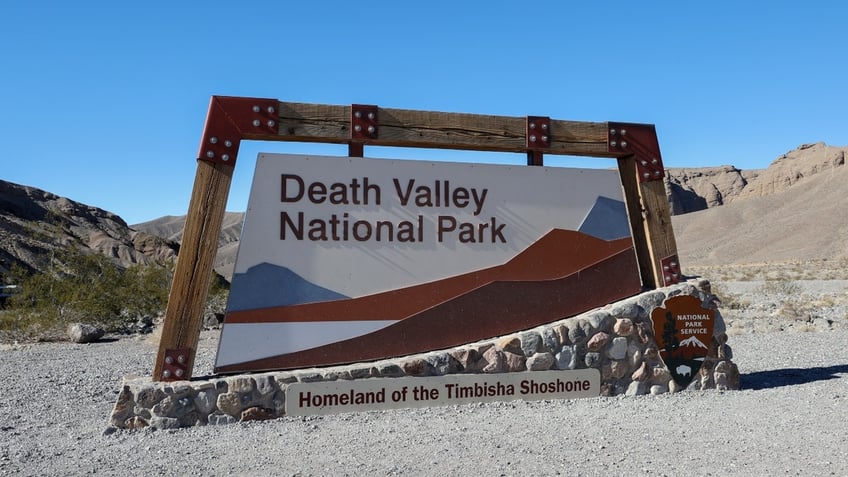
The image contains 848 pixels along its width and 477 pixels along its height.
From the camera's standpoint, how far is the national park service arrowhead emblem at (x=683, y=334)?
7.55 meters

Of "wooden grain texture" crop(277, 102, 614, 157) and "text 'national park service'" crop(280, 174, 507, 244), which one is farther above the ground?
"wooden grain texture" crop(277, 102, 614, 157)

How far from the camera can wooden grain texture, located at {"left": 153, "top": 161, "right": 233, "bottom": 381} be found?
6.55 m

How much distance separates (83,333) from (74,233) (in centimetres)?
3459

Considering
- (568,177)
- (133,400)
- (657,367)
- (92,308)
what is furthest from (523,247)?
(92,308)

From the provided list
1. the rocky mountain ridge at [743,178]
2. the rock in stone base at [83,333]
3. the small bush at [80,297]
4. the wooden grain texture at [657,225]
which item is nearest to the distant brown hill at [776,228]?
the rocky mountain ridge at [743,178]

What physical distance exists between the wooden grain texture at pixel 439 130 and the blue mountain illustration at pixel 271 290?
127 cm

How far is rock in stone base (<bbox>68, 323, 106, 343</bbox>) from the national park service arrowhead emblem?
11841 millimetres

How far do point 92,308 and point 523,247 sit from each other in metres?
12.8

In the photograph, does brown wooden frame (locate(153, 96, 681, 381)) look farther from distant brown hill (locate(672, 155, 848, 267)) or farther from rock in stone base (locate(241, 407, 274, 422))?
distant brown hill (locate(672, 155, 848, 267))

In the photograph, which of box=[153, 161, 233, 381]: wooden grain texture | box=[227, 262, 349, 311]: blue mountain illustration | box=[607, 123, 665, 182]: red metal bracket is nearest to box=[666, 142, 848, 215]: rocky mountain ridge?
box=[607, 123, 665, 182]: red metal bracket

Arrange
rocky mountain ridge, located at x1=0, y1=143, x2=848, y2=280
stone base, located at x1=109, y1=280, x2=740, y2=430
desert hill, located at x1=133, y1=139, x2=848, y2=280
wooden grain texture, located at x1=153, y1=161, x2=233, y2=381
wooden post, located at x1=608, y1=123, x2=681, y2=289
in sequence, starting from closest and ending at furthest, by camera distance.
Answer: stone base, located at x1=109, y1=280, x2=740, y2=430 < wooden grain texture, located at x1=153, y1=161, x2=233, y2=381 < wooden post, located at x1=608, y1=123, x2=681, y2=289 < rocky mountain ridge, located at x1=0, y1=143, x2=848, y2=280 < desert hill, located at x1=133, y1=139, x2=848, y2=280

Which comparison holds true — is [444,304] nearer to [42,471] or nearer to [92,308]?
[42,471]

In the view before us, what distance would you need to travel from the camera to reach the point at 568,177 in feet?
25.3

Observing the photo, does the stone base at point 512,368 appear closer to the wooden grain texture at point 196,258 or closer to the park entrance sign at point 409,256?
the park entrance sign at point 409,256
